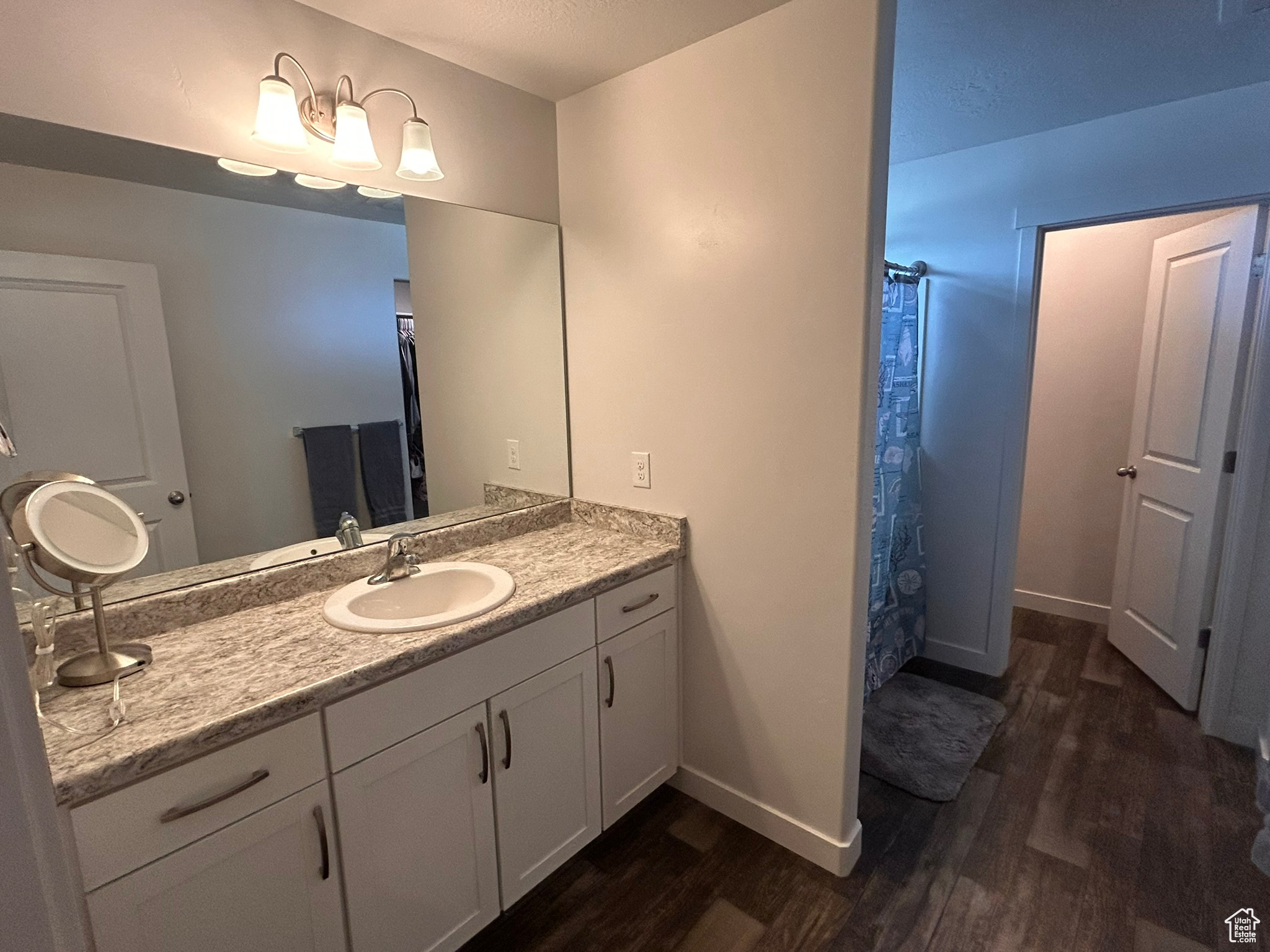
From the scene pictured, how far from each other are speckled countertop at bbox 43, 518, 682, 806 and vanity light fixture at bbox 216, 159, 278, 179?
1029mm

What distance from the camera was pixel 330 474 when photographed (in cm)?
169

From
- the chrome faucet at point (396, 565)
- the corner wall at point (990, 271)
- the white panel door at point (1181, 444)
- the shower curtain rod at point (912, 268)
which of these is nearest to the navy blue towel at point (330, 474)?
the chrome faucet at point (396, 565)

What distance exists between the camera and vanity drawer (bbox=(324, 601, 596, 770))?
117 centimetres

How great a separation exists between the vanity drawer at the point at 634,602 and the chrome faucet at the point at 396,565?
519mm

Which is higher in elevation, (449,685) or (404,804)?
(449,685)

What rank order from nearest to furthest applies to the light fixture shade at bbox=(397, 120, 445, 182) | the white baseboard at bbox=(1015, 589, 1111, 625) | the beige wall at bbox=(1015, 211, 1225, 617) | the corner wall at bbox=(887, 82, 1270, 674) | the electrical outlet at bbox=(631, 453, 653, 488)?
1. the light fixture shade at bbox=(397, 120, 445, 182)
2. the electrical outlet at bbox=(631, 453, 653, 488)
3. the corner wall at bbox=(887, 82, 1270, 674)
4. the beige wall at bbox=(1015, 211, 1225, 617)
5. the white baseboard at bbox=(1015, 589, 1111, 625)

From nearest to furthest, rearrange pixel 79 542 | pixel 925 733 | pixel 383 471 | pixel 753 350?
pixel 79 542 → pixel 753 350 → pixel 383 471 → pixel 925 733

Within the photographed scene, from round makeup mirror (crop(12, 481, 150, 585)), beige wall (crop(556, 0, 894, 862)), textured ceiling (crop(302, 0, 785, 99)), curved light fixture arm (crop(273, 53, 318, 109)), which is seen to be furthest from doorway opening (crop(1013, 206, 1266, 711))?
round makeup mirror (crop(12, 481, 150, 585))

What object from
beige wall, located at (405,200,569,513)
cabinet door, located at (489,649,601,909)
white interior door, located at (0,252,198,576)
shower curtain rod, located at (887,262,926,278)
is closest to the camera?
white interior door, located at (0,252,198,576)

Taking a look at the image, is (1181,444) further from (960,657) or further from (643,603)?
(643,603)

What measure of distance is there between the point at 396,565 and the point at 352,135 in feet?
3.54

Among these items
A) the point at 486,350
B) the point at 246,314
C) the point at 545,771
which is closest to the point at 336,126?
the point at 246,314

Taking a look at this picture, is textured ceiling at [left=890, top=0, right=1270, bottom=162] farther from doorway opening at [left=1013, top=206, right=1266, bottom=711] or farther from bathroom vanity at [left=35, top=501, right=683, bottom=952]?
bathroom vanity at [left=35, top=501, right=683, bottom=952]

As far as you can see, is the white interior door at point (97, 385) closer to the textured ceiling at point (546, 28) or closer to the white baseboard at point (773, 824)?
the textured ceiling at point (546, 28)
